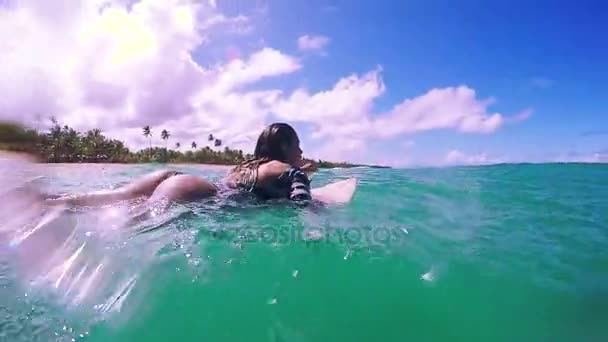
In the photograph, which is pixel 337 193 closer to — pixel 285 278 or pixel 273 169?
pixel 273 169

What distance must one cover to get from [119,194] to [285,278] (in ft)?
8.95

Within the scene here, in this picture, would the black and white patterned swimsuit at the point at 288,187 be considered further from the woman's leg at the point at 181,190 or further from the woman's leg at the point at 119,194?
the woman's leg at the point at 119,194

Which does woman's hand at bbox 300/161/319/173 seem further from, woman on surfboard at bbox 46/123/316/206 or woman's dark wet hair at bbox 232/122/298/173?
woman's dark wet hair at bbox 232/122/298/173

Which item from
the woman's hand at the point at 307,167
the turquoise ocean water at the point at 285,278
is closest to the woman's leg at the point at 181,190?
the turquoise ocean water at the point at 285,278

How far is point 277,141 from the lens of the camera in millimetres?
5055

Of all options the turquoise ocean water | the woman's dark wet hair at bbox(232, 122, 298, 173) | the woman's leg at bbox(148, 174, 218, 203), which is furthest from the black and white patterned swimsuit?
the woman's leg at bbox(148, 174, 218, 203)

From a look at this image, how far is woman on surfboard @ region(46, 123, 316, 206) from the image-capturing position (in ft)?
14.6

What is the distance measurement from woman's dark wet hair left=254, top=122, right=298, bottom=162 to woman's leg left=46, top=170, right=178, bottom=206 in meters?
1.22

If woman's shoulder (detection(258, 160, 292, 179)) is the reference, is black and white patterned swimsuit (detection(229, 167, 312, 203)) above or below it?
below

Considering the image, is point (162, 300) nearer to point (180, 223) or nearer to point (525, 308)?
point (180, 223)

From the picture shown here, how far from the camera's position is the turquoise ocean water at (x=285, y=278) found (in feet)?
8.05

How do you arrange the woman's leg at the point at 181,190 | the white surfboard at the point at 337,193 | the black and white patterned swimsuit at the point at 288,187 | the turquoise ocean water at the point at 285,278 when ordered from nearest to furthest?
the turquoise ocean water at the point at 285,278 < the woman's leg at the point at 181,190 < the black and white patterned swimsuit at the point at 288,187 < the white surfboard at the point at 337,193

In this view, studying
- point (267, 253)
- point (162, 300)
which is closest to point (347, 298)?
point (267, 253)

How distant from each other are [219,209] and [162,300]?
5.95 ft
